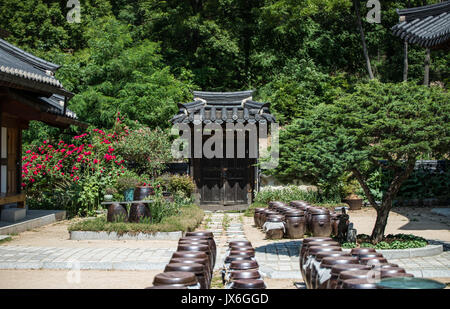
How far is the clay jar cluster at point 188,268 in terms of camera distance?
452cm

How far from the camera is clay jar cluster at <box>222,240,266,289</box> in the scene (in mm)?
4930

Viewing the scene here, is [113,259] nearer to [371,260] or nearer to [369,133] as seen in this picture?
[371,260]

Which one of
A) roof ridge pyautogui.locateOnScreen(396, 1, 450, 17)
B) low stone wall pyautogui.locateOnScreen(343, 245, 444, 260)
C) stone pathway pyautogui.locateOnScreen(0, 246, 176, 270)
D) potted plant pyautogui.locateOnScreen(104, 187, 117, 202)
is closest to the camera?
stone pathway pyautogui.locateOnScreen(0, 246, 176, 270)

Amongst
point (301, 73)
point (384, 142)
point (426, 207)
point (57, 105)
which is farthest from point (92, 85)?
point (384, 142)

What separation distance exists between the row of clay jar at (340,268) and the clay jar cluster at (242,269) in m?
0.68

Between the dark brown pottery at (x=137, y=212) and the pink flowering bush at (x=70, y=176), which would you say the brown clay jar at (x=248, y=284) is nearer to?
the dark brown pottery at (x=137, y=212)

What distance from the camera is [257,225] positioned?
13.5 metres

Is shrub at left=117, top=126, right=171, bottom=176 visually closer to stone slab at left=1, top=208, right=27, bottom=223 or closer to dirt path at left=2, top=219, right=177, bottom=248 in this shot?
stone slab at left=1, top=208, right=27, bottom=223

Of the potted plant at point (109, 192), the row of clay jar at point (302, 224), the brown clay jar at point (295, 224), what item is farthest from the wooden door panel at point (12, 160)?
the brown clay jar at point (295, 224)

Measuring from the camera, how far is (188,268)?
16.6 ft

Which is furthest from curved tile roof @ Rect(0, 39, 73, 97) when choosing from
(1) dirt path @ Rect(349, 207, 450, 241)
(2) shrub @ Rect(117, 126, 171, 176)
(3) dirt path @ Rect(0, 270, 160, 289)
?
(1) dirt path @ Rect(349, 207, 450, 241)

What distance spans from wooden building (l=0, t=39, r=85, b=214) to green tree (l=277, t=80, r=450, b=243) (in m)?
6.15

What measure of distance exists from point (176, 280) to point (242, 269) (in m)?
1.31

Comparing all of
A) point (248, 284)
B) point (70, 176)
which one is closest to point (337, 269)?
point (248, 284)
